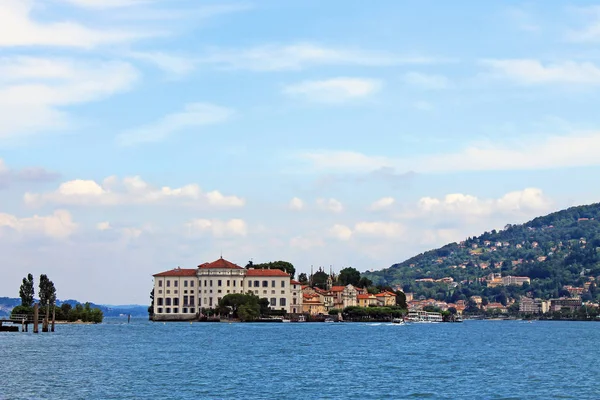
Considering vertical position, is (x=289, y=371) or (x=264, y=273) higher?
(x=264, y=273)

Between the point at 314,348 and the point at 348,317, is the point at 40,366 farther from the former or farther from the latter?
the point at 348,317

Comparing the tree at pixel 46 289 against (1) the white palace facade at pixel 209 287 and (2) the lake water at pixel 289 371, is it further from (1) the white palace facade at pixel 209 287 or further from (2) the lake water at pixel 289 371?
(2) the lake water at pixel 289 371

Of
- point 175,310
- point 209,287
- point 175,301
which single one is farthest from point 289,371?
point 175,301

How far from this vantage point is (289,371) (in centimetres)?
6056

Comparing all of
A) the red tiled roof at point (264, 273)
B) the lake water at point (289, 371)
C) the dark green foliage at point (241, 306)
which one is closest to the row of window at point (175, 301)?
the dark green foliage at point (241, 306)

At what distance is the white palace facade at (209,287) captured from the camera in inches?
7042

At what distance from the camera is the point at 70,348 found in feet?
268

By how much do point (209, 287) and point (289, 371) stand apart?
120 meters

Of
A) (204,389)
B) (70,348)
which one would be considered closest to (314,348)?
(70,348)

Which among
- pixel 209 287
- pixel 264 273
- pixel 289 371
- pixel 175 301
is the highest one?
pixel 264 273

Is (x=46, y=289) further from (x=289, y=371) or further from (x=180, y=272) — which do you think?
(x=289, y=371)

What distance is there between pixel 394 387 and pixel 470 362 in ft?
63.0

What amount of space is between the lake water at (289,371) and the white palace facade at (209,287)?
86.5 meters


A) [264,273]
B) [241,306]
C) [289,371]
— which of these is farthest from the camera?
[264,273]
